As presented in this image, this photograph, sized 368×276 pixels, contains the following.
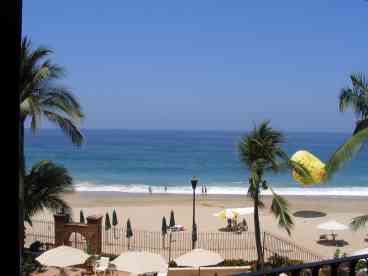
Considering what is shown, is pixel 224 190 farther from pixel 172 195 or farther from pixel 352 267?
pixel 352 267

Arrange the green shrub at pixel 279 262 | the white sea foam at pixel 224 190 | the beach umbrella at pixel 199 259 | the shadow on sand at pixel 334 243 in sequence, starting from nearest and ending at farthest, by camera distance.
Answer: the beach umbrella at pixel 199 259 < the green shrub at pixel 279 262 < the shadow on sand at pixel 334 243 < the white sea foam at pixel 224 190

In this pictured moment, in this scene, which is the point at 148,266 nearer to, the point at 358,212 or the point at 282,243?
the point at 282,243

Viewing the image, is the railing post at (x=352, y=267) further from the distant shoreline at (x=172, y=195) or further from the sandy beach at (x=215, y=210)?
the distant shoreline at (x=172, y=195)

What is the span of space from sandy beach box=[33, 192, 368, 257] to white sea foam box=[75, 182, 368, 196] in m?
3.29

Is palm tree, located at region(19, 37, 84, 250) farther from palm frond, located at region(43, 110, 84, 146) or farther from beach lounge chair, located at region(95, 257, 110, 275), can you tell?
beach lounge chair, located at region(95, 257, 110, 275)

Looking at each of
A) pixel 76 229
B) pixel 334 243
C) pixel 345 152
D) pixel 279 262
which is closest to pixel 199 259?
pixel 279 262

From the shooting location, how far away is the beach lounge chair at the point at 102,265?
55.5ft

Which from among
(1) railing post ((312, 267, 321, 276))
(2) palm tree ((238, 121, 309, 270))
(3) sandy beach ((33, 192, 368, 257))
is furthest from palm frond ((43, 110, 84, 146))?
(3) sandy beach ((33, 192, 368, 257))

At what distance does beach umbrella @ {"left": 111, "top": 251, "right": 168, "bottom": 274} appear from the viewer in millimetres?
14352

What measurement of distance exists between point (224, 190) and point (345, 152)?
4542 centimetres

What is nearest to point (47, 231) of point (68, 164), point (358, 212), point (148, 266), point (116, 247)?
point (116, 247)

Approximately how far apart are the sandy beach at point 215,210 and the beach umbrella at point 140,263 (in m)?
10.4

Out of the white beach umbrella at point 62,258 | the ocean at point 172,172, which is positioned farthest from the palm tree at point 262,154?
the ocean at point 172,172

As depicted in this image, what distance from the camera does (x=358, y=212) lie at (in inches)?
1652
